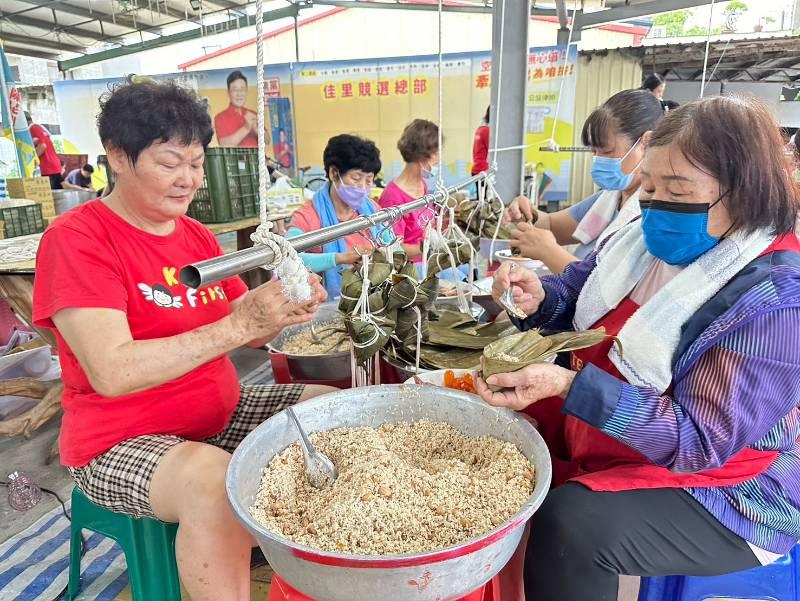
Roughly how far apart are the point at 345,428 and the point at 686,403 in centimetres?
68

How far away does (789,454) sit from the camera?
46.1 inches

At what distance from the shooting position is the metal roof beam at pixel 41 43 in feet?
28.8

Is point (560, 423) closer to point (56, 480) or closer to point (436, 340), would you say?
point (436, 340)

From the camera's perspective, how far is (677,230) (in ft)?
3.69

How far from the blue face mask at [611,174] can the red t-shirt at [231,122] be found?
7.87m

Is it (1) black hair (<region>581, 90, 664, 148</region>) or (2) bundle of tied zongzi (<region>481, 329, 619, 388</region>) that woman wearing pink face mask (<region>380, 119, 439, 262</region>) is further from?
(2) bundle of tied zongzi (<region>481, 329, 619, 388</region>)

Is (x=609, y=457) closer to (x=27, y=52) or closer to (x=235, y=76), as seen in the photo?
(x=235, y=76)

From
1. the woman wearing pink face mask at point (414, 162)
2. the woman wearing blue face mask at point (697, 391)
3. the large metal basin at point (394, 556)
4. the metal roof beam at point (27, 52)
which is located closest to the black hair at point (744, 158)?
the woman wearing blue face mask at point (697, 391)

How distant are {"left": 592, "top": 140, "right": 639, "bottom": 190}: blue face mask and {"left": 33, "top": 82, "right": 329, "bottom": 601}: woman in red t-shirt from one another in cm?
155

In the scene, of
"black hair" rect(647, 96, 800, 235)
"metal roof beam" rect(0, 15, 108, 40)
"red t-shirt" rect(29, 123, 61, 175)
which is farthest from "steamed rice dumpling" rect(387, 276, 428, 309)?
"metal roof beam" rect(0, 15, 108, 40)

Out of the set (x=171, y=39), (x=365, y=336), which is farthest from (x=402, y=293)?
(x=171, y=39)

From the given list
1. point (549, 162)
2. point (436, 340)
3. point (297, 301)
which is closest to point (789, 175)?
point (436, 340)

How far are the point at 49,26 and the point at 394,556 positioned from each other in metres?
11.1

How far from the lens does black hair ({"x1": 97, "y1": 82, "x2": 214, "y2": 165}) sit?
127 centimetres
